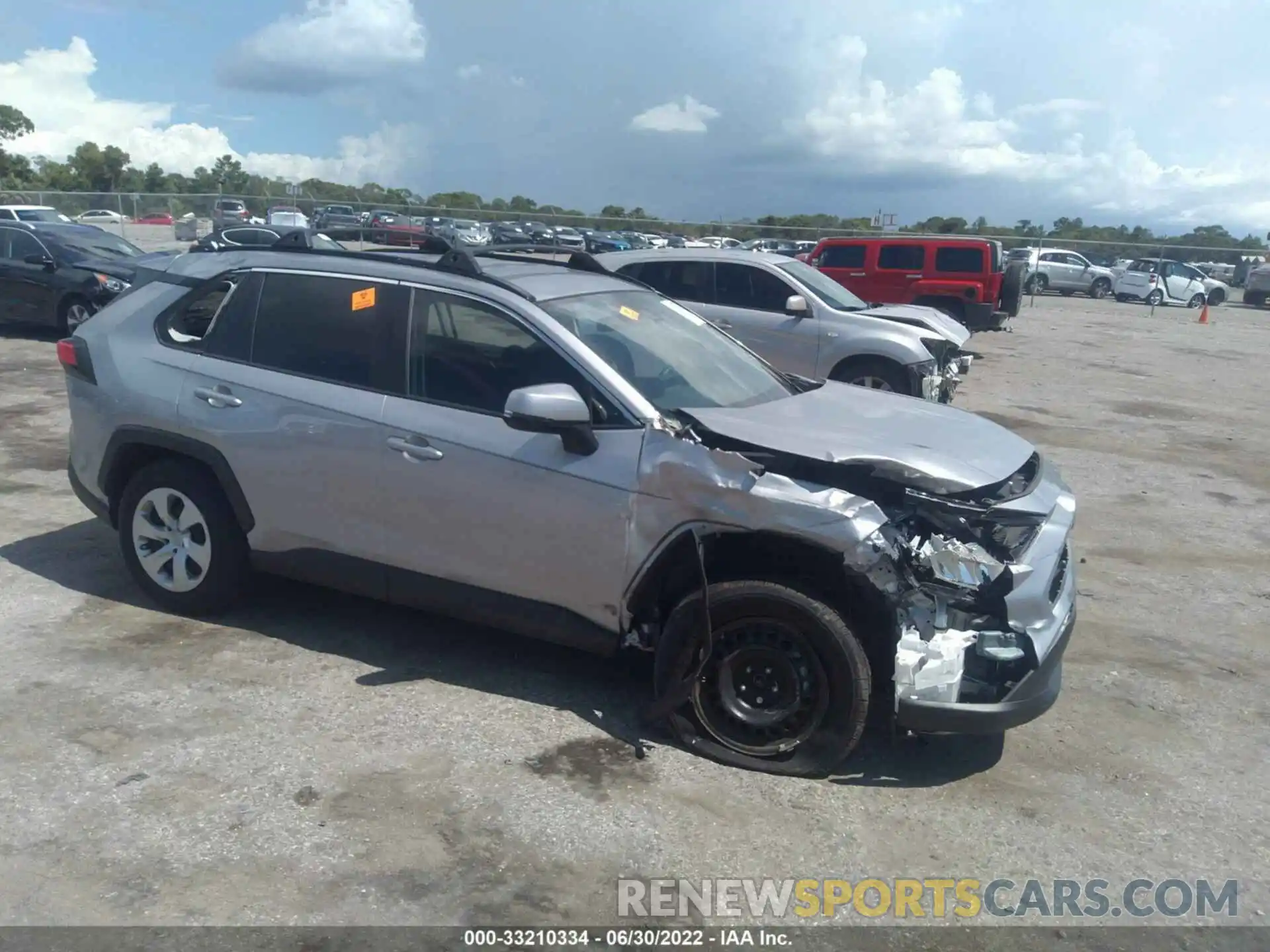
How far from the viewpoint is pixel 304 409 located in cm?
497

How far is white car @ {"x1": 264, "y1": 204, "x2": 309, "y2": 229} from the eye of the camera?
32.0 m

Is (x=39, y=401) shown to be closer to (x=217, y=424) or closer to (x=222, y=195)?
(x=217, y=424)

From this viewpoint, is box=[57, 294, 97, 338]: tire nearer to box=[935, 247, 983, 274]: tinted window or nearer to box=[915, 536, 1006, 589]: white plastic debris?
box=[935, 247, 983, 274]: tinted window

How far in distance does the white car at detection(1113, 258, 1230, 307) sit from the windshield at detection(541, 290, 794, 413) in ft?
115

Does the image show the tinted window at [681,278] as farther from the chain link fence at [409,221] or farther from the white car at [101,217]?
the white car at [101,217]

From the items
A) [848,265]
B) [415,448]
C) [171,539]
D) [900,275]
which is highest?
[848,265]

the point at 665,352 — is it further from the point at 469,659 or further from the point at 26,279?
the point at 26,279

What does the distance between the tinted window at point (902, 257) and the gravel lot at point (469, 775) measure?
12620 mm

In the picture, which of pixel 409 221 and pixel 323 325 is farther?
pixel 409 221

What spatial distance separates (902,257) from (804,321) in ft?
26.2

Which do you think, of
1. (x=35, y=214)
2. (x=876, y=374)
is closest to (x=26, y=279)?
(x=876, y=374)

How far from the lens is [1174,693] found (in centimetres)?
520

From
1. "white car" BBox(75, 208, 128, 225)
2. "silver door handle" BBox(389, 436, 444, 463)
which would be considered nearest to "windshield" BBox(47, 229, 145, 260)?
"silver door handle" BBox(389, 436, 444, 463)

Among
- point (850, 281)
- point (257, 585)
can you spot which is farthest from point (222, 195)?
point (257, 585)
